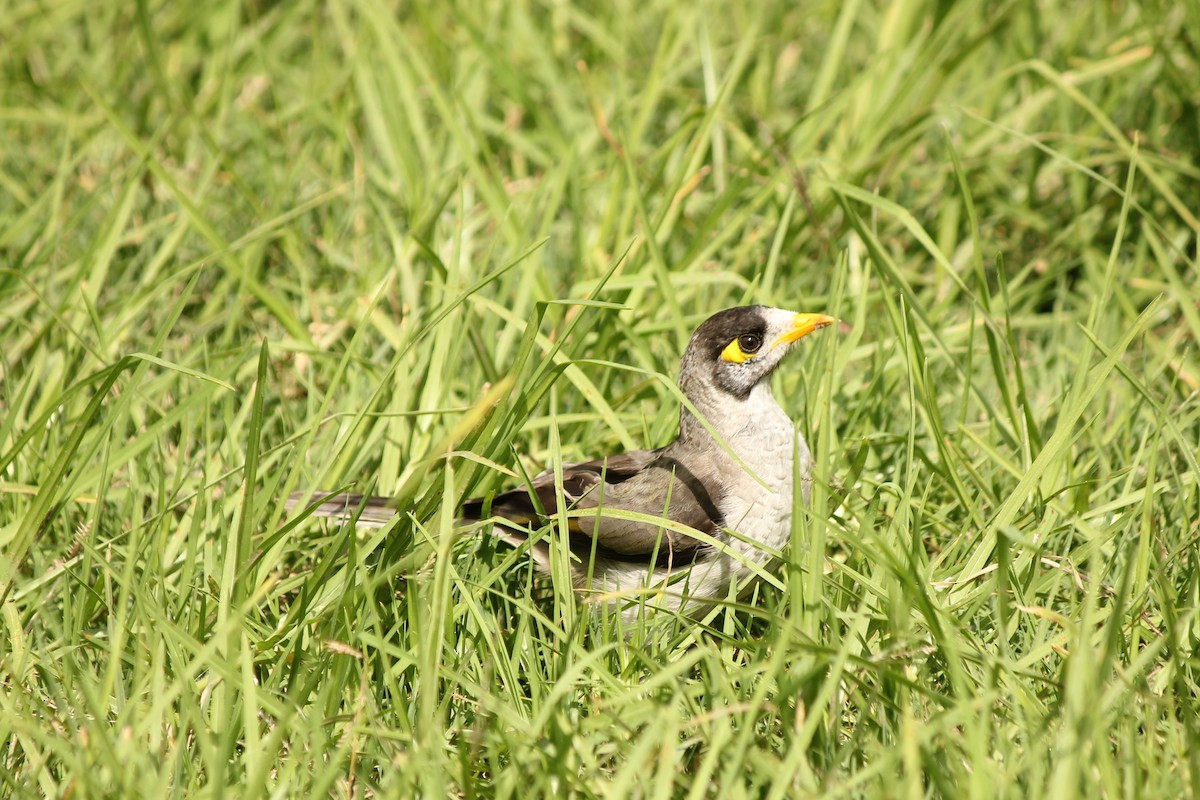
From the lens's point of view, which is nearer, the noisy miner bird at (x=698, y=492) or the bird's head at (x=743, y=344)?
the noisy miner bird at (x=698, y=492)

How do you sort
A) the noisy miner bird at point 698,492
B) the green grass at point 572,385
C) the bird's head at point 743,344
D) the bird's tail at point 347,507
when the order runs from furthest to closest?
the bird's head at point 743,344 → the bird's tail at point 347,507 → the noisy miner bird at point 698,492 → the green grass at point 572,385

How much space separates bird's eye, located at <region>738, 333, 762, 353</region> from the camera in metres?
3.85

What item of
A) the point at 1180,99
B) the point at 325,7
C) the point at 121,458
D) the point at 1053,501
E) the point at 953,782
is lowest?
the point at 953,782

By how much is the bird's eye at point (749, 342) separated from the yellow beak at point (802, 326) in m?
0.05

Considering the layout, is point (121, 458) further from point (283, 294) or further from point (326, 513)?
point (283, 294)

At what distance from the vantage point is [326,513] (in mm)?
3775

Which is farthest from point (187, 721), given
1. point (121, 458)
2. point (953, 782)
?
point (953, 782)

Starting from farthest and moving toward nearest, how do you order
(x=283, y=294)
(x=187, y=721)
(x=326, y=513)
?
(x=283, y=294) < (x=326, y=513) < (x=187, y=721)

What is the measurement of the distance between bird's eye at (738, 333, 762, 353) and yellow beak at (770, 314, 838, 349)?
0.05 meters

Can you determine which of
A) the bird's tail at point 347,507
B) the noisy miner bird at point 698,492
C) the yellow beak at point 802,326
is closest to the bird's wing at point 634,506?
the noisy miner bird at point 698,492

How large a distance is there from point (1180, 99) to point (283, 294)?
410cm

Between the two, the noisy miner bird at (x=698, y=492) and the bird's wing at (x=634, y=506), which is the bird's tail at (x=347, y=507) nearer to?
the noisy miner bird at (x=698, y=492)

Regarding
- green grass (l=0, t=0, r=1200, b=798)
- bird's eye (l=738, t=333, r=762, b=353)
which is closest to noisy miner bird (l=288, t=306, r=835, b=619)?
bird's eye (l=738, t=333, r=762, b=353)

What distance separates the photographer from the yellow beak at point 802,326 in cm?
385
